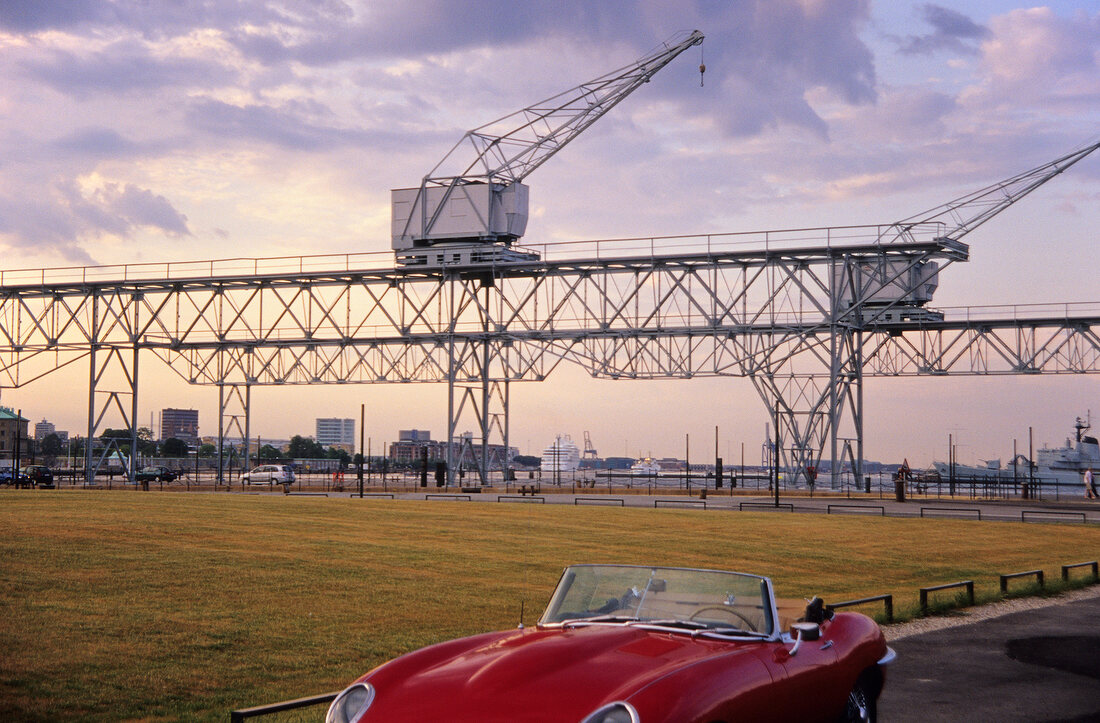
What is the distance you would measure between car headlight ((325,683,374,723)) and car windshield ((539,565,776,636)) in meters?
1.63

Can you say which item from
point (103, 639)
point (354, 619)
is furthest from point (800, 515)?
point (103, 639)

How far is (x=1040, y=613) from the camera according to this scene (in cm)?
1917

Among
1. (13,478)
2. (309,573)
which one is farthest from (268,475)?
(309,573)

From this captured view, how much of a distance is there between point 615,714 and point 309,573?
68.1 feet

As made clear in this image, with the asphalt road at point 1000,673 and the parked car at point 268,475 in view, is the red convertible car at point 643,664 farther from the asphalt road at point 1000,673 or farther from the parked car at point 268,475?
the parked car at point 268,475

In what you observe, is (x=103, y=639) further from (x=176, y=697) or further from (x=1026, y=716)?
(x=1026, y=716)

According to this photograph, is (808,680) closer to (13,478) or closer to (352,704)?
(352,704)

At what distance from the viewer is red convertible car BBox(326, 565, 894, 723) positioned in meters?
6.00

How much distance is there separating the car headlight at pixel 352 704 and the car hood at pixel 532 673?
68 mm

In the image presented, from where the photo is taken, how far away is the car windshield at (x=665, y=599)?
7613mm

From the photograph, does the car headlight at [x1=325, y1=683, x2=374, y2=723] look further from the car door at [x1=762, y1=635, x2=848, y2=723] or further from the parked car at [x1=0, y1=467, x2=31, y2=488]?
the parked car at [x1=0, y1=467, x2=31, y2=488]

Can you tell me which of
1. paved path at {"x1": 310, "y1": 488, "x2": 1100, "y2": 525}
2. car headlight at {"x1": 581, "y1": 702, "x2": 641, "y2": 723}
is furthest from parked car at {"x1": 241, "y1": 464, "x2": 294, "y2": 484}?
car headlight at {"x1": 581, "y1": 702, "x2": 641, "y2": 723}

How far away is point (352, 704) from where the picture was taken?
655 cm

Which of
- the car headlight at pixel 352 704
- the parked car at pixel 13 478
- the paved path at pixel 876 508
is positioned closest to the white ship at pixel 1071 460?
the paved path at pixel 876 508
